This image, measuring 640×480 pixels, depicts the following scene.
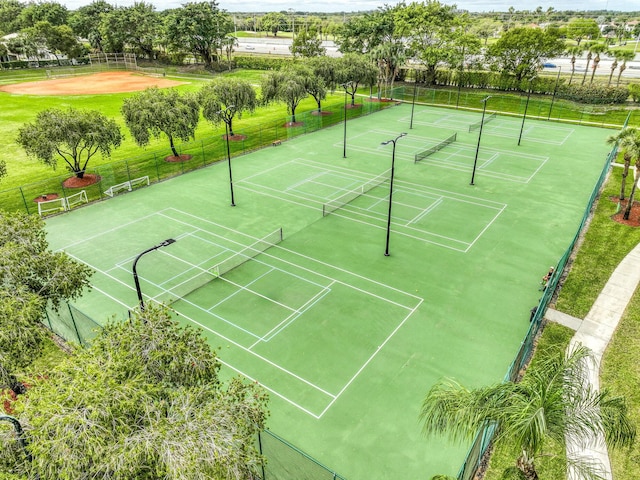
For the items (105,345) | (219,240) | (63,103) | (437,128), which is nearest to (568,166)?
(437,128)

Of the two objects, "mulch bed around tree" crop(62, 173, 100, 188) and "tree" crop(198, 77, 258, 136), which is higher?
"tree" crop(198, 77, 258, 136)

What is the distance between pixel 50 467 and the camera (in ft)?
25.3

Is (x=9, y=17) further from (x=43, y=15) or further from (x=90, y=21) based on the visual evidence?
(x=90, y=21)

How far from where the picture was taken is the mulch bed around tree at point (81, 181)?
112 feet

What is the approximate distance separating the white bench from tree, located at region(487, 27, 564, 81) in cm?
5716

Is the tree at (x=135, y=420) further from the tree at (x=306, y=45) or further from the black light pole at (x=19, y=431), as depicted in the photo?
the tree at (x=306, y=45)

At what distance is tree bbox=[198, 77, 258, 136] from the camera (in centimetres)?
4100


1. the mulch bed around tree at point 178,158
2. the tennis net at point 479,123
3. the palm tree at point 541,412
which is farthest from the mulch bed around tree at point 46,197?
the tennis net at point 479,123

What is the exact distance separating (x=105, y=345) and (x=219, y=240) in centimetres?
1654

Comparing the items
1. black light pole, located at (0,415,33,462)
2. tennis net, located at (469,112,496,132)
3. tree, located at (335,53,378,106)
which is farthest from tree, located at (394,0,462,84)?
black light pole, located at (0,415,33,462)

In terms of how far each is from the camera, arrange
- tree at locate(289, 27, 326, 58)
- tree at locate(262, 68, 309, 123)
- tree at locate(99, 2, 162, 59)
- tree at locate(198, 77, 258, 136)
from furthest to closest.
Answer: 1. tree at locate(99, 2, 162, 59)
2. tree at locate(289, 27, 326, 58)
3. tree at locate(262, 68, 309, 123)
4. tree at locate(198, 77, 258, 136)

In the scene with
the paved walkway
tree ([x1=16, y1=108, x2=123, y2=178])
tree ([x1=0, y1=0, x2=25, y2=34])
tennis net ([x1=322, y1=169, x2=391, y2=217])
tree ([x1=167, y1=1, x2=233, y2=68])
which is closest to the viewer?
the paved walkway

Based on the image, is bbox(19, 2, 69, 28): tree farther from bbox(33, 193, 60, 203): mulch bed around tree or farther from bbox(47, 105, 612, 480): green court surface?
bbox(33, 193, 60, 203): mulch bed around tree

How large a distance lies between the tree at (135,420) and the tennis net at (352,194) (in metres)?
19.7
